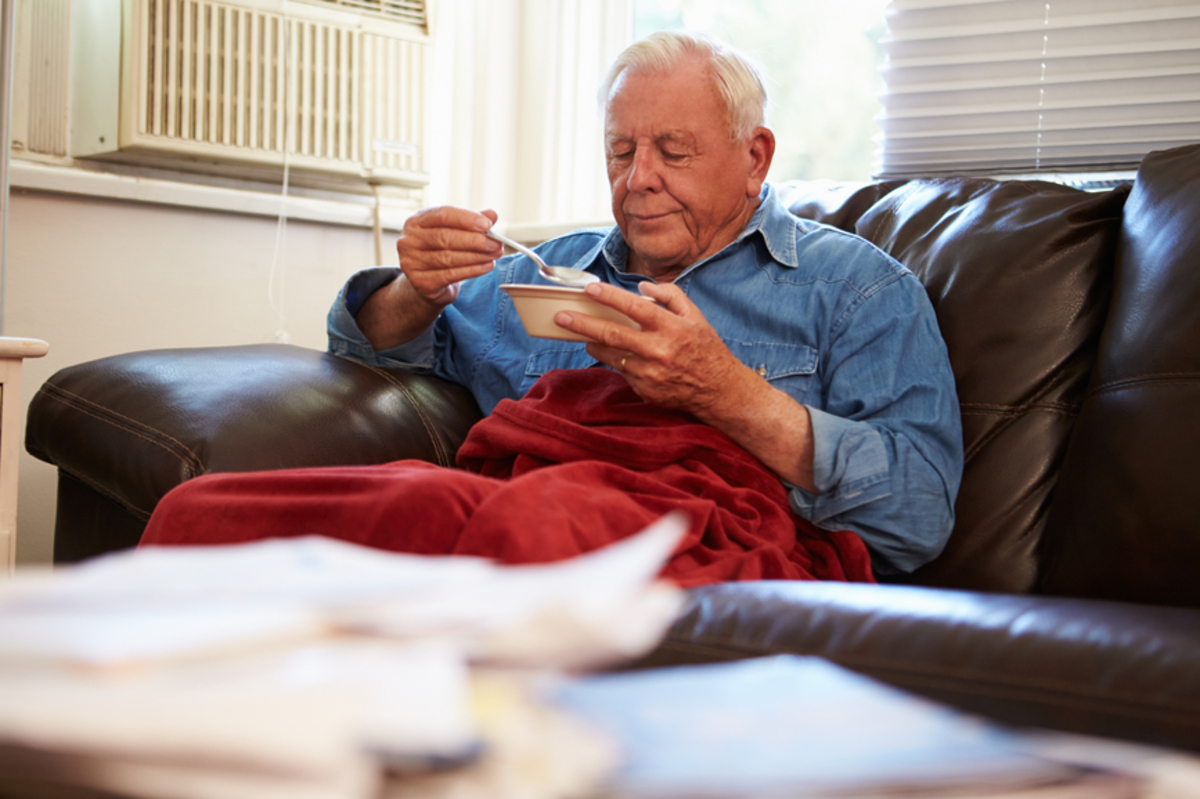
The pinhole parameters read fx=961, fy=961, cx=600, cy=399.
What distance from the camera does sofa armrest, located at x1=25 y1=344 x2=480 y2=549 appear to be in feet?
3.76

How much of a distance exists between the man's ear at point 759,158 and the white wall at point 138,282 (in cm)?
115

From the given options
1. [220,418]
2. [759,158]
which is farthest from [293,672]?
[759,158]

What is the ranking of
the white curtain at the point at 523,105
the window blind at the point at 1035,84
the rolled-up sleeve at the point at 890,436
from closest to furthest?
the rolled-up sleeve at the point at 890,436 → the window blind at the point at 1035,84 → the white curtain at the point at 523,105

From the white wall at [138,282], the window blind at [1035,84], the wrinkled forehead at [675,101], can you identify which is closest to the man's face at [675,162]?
the wrinkled forehead at [675,101]

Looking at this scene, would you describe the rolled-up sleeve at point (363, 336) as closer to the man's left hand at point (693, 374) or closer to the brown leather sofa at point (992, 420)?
the brown leather sofa at point (992, 420)

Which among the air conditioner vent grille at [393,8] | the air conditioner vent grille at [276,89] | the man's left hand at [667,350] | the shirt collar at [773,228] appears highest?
the air conditioner vent grille at [393,8]

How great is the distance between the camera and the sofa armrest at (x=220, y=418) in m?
1.15

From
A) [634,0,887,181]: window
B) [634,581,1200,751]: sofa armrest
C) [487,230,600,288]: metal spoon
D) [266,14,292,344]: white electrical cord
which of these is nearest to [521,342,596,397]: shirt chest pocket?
[487,230,600,288]: metal spoon

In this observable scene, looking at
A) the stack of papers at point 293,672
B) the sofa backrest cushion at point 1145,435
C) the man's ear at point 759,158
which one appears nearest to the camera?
the stack of papers at point 293,672

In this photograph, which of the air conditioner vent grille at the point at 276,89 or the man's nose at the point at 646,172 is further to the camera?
the air conditioner vent grille at the point at 276,89

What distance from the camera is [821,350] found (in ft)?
4.25

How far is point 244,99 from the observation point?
2043mm

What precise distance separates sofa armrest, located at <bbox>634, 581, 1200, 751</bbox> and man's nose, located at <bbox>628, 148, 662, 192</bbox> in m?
0.70

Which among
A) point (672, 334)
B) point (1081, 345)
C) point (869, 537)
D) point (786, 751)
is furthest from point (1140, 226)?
point (786, 751)
